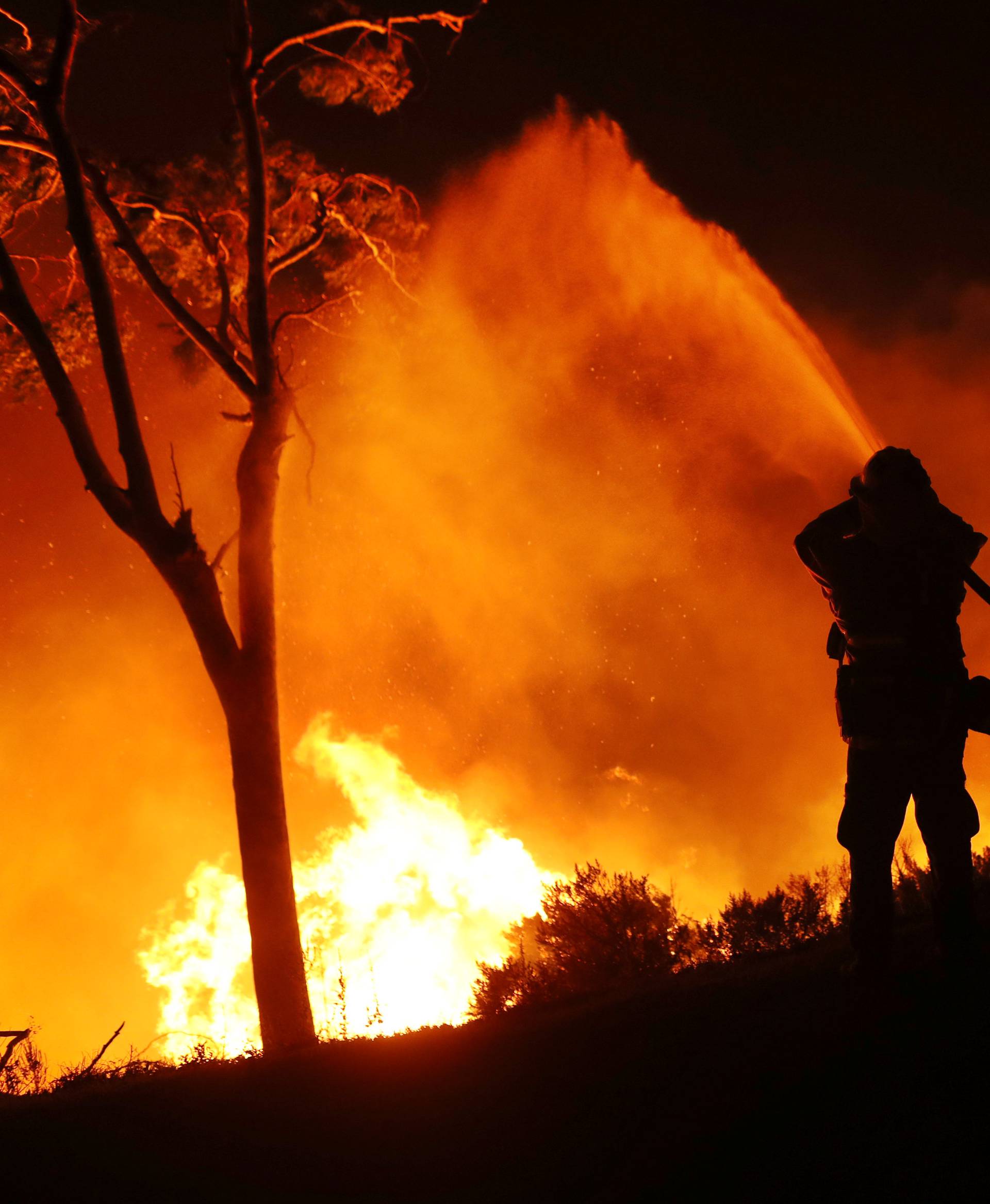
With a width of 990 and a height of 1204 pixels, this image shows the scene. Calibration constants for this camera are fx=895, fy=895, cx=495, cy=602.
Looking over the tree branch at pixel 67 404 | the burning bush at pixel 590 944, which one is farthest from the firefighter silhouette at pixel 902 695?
the tree branch at pixel 67 404

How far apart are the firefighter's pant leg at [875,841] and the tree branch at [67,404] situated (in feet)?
18.8

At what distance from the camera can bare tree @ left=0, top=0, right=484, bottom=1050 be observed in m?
7.09

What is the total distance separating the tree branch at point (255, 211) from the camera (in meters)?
8.21

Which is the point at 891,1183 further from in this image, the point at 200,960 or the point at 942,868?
the point at 200,960

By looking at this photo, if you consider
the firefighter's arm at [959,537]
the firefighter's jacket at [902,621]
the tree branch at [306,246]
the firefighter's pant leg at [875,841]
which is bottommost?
the firefighter's pant leg at [875,841]

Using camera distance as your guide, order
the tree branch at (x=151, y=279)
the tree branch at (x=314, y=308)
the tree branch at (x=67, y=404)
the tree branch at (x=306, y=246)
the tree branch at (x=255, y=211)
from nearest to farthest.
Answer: the tree branch at (x=67, y=404) → the tree branch at (x=151, y=279) → the tree branch at (x=255, y=211) → the tree branch at (x=314, y=308) → the tree branch at (x=306, y=246)

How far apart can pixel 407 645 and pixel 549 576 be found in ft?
15.4

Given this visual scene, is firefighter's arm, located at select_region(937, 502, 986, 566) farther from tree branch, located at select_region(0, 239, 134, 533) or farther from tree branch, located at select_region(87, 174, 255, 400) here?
tree branch, located at select_region(87, 174, 255, 400)

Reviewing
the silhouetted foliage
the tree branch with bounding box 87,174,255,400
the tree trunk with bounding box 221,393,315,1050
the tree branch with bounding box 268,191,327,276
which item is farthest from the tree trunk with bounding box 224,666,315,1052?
the tree branch with bounding box 268,191,327,276

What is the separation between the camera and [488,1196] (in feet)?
8.21

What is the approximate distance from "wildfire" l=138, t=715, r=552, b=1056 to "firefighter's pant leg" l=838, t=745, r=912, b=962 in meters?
17.0

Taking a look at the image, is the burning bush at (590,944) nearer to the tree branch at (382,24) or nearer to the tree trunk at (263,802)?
the tree trunk at (263,802)

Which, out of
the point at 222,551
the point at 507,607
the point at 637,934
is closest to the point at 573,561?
the point at 507,607

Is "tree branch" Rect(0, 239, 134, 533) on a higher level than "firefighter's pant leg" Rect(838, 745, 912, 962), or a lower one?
higher
